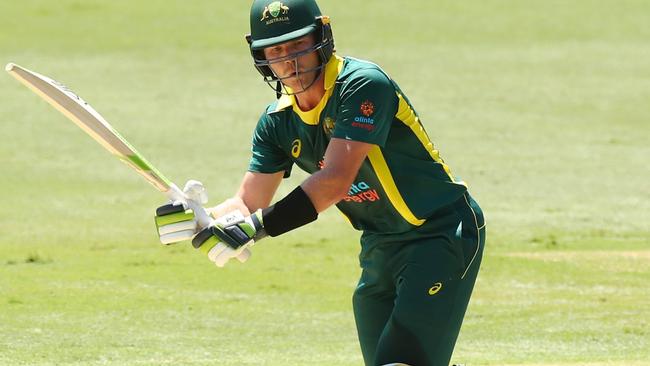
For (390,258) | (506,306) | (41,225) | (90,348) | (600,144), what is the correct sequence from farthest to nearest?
(600,144) < (41,225) < (506,306) < (90,348) < (390,258)

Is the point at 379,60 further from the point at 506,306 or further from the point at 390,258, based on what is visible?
the point at 390,258

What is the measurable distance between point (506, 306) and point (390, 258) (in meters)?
5.91

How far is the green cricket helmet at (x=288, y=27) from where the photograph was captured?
5719 mm

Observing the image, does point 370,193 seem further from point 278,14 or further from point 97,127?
point 97,127

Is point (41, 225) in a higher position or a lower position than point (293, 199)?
lower

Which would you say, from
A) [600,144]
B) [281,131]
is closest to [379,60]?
[600,144]

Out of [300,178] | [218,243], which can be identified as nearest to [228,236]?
[218,243]

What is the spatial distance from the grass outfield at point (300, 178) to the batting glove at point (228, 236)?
12.2 ft

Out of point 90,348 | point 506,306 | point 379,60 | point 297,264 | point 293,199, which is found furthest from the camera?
point 379,60

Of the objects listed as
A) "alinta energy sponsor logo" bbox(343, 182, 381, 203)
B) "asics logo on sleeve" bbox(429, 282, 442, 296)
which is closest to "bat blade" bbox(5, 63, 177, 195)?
"alinta energy sponsor logo" bbox(343, 182, 381, 203)

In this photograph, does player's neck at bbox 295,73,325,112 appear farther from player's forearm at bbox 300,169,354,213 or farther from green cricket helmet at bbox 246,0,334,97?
player's forearm at bbox 300,169,354,213

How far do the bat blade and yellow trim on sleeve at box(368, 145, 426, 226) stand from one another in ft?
2.88

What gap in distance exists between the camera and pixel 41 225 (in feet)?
50.5

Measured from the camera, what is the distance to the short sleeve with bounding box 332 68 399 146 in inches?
219
